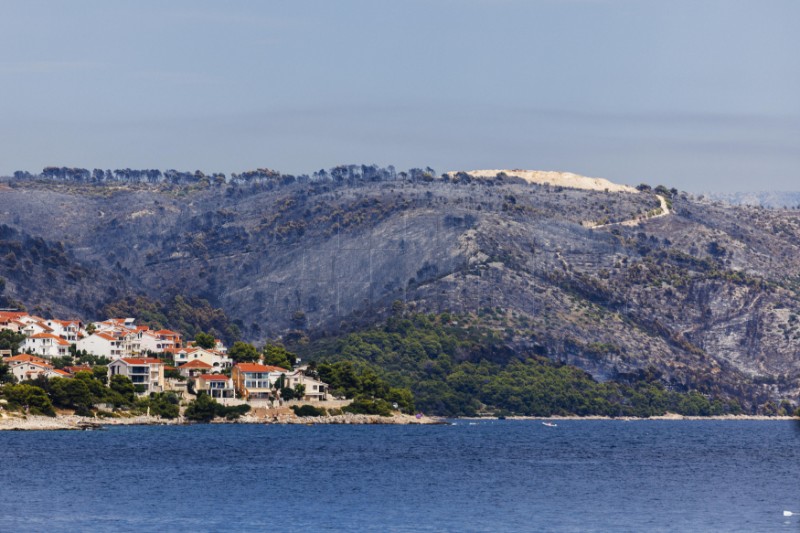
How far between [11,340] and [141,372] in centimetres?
2324

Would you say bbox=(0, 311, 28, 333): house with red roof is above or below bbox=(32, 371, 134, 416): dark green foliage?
above

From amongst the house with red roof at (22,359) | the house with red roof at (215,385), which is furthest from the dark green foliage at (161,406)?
the house with red roof at (22,359)

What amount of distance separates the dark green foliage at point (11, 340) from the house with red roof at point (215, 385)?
2343 centimetres

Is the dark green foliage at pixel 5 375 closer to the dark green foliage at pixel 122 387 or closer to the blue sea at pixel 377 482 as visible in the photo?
the dark green foliage at pixel 122 387

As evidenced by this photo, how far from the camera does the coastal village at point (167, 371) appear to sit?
155 meters

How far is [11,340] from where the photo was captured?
172 metres

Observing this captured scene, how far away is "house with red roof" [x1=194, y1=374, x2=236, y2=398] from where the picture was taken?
6270 inches

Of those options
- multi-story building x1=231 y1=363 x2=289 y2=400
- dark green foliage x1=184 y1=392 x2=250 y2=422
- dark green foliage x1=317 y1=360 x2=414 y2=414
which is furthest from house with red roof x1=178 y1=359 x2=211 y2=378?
dark green foliage x1=317 y1=360 x2=414 y2=414

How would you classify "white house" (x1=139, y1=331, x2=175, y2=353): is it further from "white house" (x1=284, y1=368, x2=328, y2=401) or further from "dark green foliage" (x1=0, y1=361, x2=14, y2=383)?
"dark green foliage" (x1=0, y1=361, x2=14, y2=383)

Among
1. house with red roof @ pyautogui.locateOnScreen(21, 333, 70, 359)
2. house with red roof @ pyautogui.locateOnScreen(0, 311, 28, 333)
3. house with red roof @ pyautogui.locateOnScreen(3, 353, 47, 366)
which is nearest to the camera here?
house with red roof @ pyautogui.locateOnScreen(3, 353, 47, 366)

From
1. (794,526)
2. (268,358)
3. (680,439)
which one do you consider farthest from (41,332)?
(794,526)

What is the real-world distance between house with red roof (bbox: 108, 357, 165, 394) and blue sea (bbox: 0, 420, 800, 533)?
29.1 ft

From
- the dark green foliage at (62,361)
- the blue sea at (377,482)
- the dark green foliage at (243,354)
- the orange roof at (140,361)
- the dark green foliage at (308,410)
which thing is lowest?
the blue sea at (377,482)

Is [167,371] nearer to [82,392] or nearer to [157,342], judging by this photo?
[82,392]
